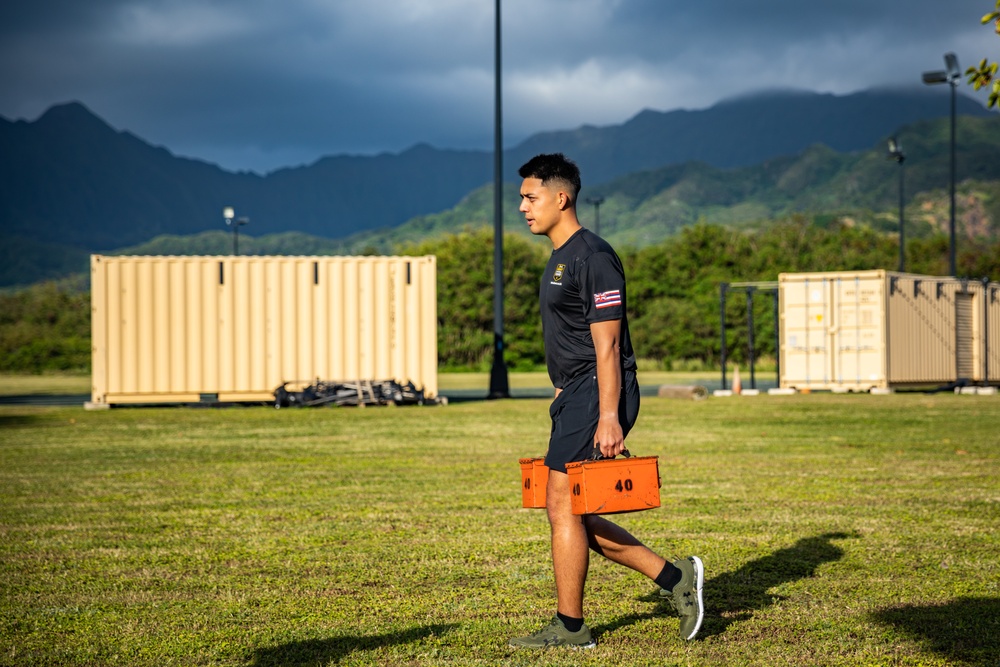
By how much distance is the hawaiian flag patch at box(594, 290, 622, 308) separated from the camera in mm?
4973

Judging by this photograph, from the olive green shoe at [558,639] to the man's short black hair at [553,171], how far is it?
1.98 meters

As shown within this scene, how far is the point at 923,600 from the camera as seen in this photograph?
6.20 metres

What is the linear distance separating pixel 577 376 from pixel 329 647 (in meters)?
1.70

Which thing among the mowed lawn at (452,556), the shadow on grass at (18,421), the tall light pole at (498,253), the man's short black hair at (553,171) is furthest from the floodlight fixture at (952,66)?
the man's short black hair at (553,171)

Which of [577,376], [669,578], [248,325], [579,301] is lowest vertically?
[669,578]

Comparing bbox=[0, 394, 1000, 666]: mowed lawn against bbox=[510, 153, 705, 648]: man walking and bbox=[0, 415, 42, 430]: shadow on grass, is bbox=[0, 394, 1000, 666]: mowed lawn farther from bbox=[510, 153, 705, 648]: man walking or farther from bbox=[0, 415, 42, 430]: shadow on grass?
bbox=[0, 415, 42, 430]: shadow on grass

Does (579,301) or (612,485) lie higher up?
(579,301)

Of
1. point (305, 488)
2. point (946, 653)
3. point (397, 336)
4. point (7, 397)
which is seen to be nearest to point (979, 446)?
point (305, 488)

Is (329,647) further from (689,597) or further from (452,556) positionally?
(452,556)

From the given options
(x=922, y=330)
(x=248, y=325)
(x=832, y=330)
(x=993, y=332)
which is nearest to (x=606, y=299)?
(x=248, y=325)

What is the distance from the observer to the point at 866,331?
92.6 ft

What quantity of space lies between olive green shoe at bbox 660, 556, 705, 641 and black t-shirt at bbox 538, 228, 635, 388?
39.7 inches

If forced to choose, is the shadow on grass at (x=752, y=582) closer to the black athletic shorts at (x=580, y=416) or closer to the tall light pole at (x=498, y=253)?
the black athletic shorts at (x=580, y=416)

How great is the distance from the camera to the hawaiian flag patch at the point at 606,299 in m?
4.97
